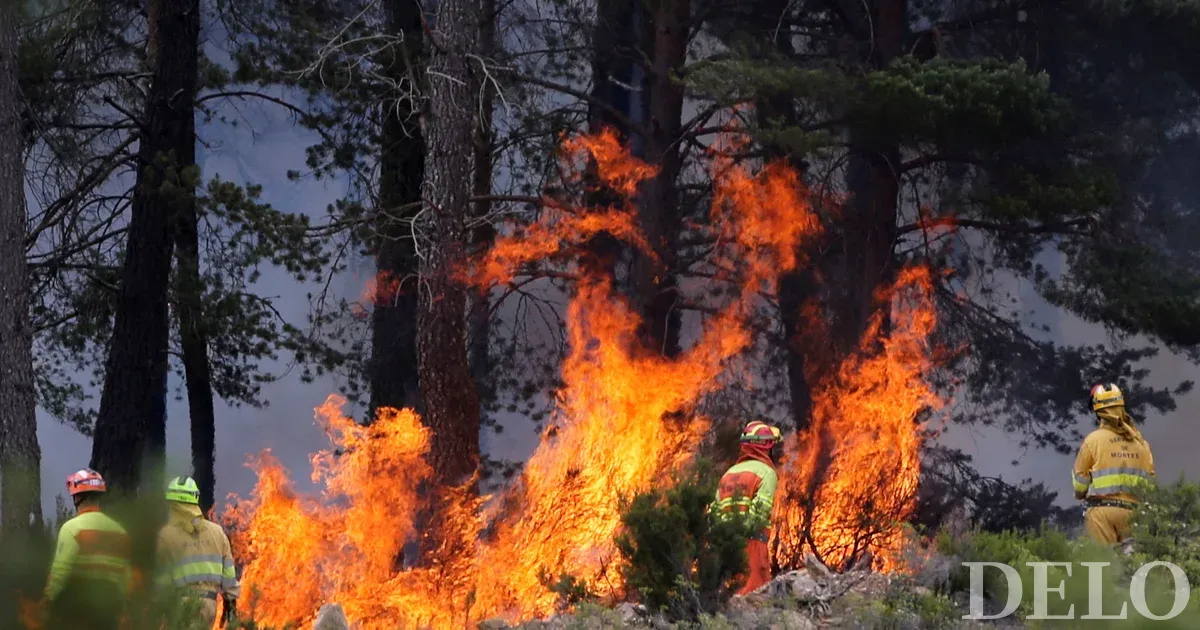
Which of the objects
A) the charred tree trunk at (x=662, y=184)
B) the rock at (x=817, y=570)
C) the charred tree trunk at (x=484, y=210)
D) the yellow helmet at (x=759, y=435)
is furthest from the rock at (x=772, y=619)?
the charred tree trunk at (x=484, y=210)

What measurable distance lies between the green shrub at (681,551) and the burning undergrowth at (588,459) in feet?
3.53

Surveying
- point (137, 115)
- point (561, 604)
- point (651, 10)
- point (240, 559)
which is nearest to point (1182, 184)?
point (651, 10)

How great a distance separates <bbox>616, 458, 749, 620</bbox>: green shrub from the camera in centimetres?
767

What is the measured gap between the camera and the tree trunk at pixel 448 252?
13.0 m

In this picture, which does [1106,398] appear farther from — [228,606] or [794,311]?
[794,311]

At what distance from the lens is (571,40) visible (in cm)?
1691

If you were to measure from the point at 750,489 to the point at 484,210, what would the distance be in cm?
834

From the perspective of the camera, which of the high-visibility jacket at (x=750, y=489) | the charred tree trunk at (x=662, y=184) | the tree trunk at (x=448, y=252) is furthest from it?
the charred tree trunk at (x=662, y=184)

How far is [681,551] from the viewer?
304 inches

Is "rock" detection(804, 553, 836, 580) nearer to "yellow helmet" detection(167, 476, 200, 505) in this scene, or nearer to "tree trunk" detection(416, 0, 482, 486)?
"yellow helmet" detection(167, 476, 200, 505)

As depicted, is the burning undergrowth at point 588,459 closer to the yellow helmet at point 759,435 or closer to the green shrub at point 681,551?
the yellow helmet at point 759,435

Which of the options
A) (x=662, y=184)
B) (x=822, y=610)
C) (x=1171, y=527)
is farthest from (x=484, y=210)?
(x=1171, y=527)

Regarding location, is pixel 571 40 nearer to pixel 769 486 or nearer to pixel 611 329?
pixel 611 329

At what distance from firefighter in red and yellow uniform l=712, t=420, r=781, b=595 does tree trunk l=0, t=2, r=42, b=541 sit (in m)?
6.97
